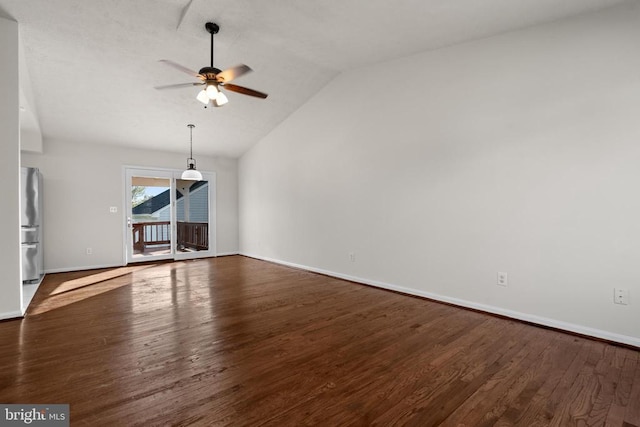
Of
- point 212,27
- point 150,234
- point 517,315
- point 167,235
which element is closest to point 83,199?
point 150,234

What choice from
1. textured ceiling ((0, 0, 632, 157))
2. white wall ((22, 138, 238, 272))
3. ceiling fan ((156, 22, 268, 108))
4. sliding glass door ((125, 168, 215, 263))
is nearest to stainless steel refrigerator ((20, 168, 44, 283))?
white wall ((22, 138, 238, 272))

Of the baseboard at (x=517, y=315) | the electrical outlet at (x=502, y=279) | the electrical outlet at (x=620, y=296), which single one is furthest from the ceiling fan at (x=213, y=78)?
the electrical outlet at (x=620, y=296)

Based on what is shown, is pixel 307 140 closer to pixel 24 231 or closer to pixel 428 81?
pixel 428 81

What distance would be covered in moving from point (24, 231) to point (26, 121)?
163 cm

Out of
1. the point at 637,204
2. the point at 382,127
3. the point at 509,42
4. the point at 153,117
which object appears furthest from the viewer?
the point at 153,117

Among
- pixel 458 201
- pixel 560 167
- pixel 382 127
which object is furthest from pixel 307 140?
pixel 560 167

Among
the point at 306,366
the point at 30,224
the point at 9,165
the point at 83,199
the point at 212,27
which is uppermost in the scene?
the point at 212,27

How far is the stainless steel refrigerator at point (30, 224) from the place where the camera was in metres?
4.53

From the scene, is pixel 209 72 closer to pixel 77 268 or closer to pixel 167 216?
pixel 167 216

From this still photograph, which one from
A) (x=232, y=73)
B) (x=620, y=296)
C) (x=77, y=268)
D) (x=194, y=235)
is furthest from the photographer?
(x=194, y=235)

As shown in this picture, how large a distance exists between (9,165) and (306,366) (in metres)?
3.53

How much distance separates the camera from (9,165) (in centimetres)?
310

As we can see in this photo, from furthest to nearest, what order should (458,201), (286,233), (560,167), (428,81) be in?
(286,233), (428,81), (458,201), (560,167)

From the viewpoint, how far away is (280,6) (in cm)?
303
